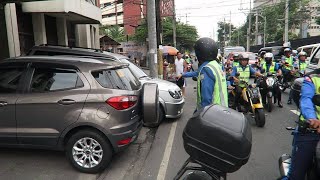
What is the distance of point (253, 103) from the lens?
7.78 m

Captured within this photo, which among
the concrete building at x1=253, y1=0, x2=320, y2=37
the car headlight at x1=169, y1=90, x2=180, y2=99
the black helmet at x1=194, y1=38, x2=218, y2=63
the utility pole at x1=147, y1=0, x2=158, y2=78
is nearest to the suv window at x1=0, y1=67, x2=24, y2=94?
the black helmet at x1=194, y1=38, x2=218, y2=63

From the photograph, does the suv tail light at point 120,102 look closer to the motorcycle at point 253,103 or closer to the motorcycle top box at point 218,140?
the motorcycle top box at point 218,140

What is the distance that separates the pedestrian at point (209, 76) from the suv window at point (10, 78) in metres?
2.94

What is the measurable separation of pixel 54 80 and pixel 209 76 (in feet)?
8.27

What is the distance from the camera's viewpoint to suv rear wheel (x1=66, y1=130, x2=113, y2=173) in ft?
16.2

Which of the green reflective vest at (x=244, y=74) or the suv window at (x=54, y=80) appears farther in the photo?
the green reflective vest at (x=244, y=74)

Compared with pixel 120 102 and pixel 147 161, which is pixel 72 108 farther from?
pixel 147 161

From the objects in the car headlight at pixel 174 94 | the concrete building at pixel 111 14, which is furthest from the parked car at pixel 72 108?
the concrete building at pixel 111 14

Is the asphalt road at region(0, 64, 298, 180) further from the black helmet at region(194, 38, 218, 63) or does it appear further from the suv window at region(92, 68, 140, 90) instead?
the black helmet at region(194, 38, 218, 63)

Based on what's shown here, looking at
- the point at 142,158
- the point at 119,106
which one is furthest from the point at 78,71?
the point at 142,158

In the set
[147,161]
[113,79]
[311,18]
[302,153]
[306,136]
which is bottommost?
[147,161]

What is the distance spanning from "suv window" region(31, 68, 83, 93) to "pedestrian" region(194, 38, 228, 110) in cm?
201

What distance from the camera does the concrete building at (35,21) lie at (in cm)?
1041

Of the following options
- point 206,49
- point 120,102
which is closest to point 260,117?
point 120,102
